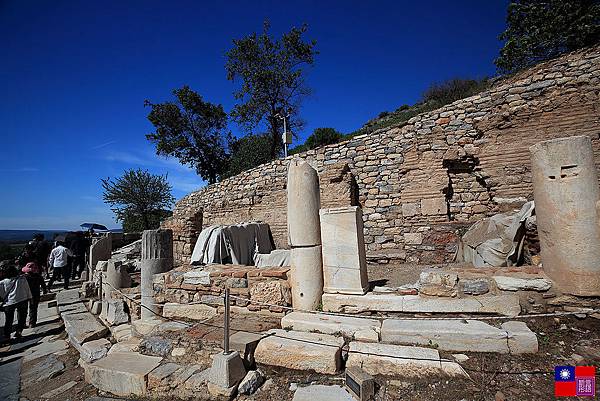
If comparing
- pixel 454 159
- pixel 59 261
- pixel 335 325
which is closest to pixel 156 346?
pixel 335 325

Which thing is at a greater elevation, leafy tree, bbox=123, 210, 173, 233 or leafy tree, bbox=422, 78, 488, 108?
leafy tree, bbox=422, 78, 488, 108

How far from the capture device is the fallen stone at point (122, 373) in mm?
3471

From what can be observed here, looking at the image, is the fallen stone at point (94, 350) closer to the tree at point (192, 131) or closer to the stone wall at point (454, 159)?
the stone wall at point (454, 159)

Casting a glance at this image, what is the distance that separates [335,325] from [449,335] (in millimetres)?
1352

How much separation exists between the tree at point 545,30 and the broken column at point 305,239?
14966 millimetres

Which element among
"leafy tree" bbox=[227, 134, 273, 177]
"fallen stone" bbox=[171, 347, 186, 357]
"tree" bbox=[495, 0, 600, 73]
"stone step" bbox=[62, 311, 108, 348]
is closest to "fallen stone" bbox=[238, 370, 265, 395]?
"fallen stone" bbox=[171, 347, 186, 357]

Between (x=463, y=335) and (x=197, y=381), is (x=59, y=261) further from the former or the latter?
(x=463, y=335)

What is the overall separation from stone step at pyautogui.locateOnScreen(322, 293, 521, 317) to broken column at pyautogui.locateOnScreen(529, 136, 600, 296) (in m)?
0.74

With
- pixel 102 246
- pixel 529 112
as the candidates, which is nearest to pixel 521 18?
pixel 529 112

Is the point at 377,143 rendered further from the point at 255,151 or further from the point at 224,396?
the point at 255,151

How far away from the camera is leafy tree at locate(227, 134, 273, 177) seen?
22250 mm

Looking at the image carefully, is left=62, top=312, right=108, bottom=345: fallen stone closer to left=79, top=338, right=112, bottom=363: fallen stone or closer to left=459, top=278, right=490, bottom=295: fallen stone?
left=79, top=338, right=112, bottom=363: fallen stone

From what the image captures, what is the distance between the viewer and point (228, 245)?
7727 millimetres

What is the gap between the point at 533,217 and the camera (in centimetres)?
501
